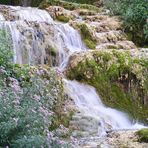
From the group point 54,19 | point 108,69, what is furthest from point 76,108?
point 54,19

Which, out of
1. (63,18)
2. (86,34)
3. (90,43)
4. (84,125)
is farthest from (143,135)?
(63,18)

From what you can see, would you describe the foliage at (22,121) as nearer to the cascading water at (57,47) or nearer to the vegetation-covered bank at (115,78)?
the cascading water at (57,47)

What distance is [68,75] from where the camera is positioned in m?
9.03

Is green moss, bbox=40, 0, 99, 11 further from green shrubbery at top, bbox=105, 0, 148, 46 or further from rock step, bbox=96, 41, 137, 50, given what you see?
rock step, bbox=96, 41, 137, 50


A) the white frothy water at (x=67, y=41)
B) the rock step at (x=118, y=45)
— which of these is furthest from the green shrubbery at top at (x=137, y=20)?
the white frothy water at (x=67, y=41)

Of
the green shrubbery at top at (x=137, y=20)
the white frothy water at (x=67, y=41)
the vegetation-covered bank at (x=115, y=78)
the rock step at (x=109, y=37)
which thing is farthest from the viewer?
the green shrubbery at top at (x=137, y=20)

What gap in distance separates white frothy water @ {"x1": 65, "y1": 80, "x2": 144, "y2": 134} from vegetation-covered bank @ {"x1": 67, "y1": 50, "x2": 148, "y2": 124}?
19cm

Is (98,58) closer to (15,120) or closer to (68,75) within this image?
(68,75)

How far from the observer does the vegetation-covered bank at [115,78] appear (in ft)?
29.2

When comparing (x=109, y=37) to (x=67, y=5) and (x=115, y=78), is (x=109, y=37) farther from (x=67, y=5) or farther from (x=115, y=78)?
(x=67, y=5)

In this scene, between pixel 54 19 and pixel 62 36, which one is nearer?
pixel 62 36

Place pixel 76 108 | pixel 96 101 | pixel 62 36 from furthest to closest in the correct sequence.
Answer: pixel 62 36, pixel 96 101, pixel 76 108

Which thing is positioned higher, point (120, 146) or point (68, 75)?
point (68, 75)

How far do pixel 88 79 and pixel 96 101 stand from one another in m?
0.55
